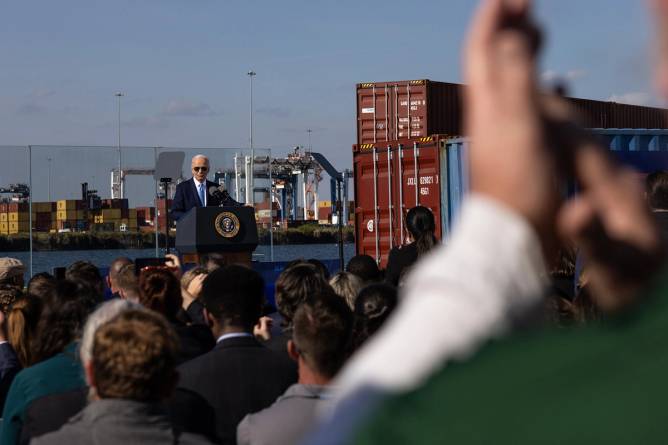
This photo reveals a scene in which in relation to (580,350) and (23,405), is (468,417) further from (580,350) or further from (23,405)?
(23,405)

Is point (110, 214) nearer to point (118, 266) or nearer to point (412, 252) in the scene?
point (118, 266)

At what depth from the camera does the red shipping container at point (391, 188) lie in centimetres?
1498

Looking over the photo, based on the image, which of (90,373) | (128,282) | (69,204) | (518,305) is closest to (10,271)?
(128,282)

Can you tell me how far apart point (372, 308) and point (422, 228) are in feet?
11.8

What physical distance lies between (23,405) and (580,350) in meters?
3.41

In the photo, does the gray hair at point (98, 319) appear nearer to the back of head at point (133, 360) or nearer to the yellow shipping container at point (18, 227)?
the back of head at point (133, 360)

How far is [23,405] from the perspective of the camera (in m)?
3.82

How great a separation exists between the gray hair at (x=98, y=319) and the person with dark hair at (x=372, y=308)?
112cm

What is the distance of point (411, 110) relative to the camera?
20.0 m

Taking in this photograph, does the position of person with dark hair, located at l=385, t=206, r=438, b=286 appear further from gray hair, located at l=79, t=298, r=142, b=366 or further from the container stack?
the container stack

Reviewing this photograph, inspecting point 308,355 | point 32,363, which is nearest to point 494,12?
point 308,355

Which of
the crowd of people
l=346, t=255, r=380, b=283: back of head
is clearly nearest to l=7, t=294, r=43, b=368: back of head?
l=346, t=255, r=380, b=283: back of head

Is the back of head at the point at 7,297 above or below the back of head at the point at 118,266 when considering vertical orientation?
below

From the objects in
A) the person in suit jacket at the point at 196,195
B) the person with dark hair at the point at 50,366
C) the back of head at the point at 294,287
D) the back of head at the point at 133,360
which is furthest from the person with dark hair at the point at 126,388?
the person in suit jacket at the point at 196,195
